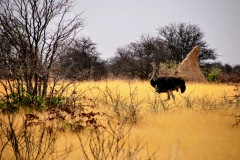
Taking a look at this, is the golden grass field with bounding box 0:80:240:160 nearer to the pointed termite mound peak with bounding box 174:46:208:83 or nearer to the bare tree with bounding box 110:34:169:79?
the pointed termite mound peak with bounding box 174:46:208:83

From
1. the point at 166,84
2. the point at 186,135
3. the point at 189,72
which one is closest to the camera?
A: the point at 186,135

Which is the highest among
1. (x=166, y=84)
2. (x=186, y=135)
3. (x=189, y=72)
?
(x=189, y=72)

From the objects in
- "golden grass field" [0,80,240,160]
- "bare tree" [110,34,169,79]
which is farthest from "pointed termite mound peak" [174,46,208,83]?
"golden grass field" [0,80,240,160]

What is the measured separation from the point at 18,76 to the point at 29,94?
58cm

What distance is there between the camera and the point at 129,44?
30.3m

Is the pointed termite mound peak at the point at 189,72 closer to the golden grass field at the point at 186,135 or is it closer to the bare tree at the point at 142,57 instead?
the bare tree at the point at 142,57

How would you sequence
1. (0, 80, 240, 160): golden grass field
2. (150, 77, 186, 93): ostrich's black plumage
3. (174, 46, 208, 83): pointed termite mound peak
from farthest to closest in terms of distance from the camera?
(174, 46, 208, 83): pointed termite mound peak
(150, 77, 186, 93): ostrich's black plumage
(0, 80, 240, 160): golden grass field

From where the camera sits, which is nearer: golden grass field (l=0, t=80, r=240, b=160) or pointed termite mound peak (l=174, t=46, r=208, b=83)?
golden grass field (l=0, t=80, r=240, b=160)

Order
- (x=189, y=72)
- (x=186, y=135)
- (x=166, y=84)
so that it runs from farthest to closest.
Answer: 1. (x=189, y=72)
2. (x=166, y=84)
3. (x=186, y=135)

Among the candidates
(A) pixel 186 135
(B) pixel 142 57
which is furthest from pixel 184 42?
(A) pixel 186 135

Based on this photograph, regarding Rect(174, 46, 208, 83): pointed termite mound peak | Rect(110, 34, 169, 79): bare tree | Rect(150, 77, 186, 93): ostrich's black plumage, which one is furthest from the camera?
Rect(110, 34, 169, 79): bare tree

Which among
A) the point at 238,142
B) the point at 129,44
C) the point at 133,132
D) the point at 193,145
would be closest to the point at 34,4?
the point at 133,132

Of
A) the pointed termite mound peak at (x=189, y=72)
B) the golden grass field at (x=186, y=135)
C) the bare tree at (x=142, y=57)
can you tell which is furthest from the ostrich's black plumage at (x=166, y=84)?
the bare tree at (x=142, y=57)

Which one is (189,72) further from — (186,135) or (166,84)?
(186,135)
